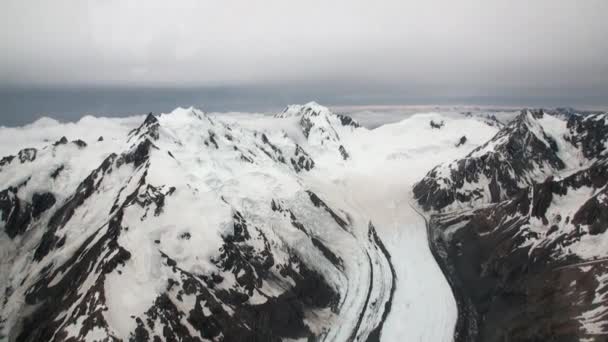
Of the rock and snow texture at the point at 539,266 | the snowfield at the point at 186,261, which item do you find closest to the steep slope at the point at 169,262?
the snowfield at the point at 186,261

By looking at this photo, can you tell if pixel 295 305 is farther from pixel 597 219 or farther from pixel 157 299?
pixel 597 219

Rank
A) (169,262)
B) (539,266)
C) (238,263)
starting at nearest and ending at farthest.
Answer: (169,262) < (238,263) < (539,266)

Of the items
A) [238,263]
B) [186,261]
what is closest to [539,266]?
[238,263]

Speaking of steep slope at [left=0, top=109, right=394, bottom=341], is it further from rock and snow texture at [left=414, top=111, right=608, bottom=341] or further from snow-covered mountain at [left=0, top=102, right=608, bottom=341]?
rock and snow texture at [left=414, top=111, right=608, bottom=341]

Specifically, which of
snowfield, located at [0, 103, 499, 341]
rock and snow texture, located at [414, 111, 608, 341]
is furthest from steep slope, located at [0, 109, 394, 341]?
rock and snow texture, located at [414, 111, 608, 341]

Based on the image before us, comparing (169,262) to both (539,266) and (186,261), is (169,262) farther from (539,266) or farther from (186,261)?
(539,266)

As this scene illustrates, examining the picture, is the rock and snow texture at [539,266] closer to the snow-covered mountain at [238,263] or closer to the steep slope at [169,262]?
the snow-covered mountain at [238,263]

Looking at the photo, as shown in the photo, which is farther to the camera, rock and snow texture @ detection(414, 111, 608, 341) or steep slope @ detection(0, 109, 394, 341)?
rock and snow texture @ detection(414, 111, 608, 341)

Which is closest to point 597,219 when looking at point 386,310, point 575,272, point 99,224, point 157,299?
point 575,272
